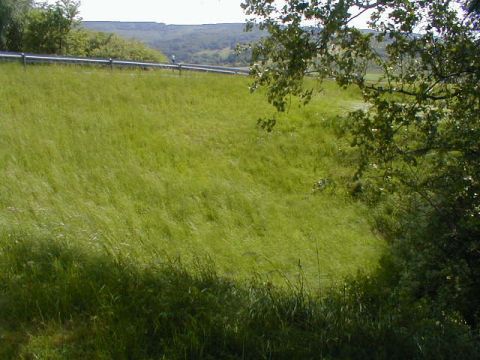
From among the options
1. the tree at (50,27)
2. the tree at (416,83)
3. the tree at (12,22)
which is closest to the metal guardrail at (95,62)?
the tree at (12,22)

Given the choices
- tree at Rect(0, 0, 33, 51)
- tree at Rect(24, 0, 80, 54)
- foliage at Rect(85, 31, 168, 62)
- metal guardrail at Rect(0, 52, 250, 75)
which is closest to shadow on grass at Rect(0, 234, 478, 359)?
metal guardrail at Rect(0, 52, 250, 75)

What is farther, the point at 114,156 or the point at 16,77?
the point at 16,77

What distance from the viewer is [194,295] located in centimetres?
404

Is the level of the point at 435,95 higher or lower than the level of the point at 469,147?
higher

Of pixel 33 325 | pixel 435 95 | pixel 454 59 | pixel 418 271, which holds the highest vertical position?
pixel 454 59

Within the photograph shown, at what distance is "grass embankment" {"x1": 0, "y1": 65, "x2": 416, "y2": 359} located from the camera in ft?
11.8

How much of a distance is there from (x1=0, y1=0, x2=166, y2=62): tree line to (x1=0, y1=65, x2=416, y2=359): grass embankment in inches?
384

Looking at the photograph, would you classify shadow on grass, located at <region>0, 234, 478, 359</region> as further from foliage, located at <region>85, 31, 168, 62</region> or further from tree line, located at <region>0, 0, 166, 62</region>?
foliage, located at <region>85, 31, 168, 62</region>

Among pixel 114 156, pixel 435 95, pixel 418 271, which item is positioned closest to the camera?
pixel 435 95

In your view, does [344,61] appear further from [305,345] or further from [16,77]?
[16,77]

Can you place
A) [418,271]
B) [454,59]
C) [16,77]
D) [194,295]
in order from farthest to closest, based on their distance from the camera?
[16,77]
[418,271]
[454,59]
[194,295]

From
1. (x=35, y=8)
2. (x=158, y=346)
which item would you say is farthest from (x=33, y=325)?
(x=35, y=8)

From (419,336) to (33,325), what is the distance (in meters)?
2.98

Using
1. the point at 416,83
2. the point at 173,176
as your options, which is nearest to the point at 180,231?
the point at 173,176
